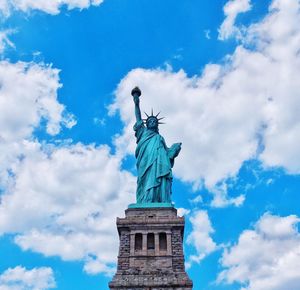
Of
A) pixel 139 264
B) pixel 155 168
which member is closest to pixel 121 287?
pixel 139 264

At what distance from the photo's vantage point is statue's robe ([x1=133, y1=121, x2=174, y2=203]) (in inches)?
1378

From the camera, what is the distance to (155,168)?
3603 centimetres

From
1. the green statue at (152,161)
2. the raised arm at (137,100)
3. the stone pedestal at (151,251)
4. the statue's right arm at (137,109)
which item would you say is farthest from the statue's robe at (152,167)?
the stone pedestal at (151,251)

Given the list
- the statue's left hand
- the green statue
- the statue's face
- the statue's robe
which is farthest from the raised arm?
the statue's left hand

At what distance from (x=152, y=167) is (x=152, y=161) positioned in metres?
0.50

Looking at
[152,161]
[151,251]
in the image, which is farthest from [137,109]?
[151,251]

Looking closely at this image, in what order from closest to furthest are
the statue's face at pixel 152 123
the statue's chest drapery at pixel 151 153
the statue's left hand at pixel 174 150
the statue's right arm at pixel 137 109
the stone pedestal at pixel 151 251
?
the stone pedestal at pixel 151 251
the statue's chest drapery at pixel 151 153
the statue's left hand at pixel 174 150
the statue's face at pixel 152 123
the statue's right arm at pixel 137 109

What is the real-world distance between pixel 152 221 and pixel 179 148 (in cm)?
813

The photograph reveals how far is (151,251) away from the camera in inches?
1228

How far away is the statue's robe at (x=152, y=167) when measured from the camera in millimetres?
35000

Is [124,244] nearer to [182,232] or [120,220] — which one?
[120,220]

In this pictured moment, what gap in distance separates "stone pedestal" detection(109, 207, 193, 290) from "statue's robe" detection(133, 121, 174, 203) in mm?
1783

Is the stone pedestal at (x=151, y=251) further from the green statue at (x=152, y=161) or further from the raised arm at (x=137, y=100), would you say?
the raised arm at (x=137, y=100)

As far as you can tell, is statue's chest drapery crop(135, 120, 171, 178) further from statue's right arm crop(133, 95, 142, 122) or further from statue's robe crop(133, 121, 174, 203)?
statue's right arm crop(133, 95, 142, 122)
